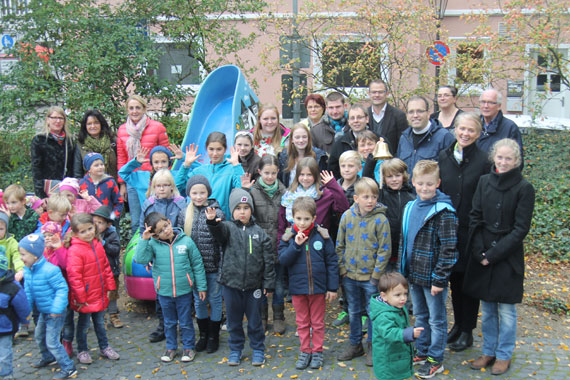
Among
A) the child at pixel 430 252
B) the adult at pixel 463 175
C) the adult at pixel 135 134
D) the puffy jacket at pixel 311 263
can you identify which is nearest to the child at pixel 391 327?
the child at pixel 430 252

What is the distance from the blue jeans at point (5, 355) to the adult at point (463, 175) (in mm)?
3787

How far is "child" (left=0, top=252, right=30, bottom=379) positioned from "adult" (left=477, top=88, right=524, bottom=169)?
4.29 meters

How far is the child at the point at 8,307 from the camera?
4145mm

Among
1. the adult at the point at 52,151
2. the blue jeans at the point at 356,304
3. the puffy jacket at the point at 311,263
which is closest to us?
the puffy jacket at the point at 311,263

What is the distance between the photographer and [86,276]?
4.69 metres

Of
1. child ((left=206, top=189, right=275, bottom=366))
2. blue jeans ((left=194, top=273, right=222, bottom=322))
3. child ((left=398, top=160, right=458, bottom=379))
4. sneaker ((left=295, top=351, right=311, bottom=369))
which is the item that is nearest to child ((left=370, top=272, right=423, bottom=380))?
child ((left=398, top=160, right=458, bottom=379))

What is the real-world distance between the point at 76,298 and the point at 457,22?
570 inches

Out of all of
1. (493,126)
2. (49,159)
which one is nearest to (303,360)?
(493,126)

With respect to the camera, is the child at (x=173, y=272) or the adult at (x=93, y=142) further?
the adult at (x=93, y=142)

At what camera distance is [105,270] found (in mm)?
4859

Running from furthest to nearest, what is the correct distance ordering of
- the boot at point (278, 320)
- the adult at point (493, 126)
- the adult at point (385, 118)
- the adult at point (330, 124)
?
the adult at point (330, 124), the adult at point (385, 118), the boot at point (278, 320), the adult at point (493, 126)

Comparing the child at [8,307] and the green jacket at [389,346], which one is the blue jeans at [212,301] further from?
the green jacket at [389,346]

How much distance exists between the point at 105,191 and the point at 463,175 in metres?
3.80

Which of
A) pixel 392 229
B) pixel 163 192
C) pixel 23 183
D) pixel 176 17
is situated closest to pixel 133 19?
pixel 176 17
